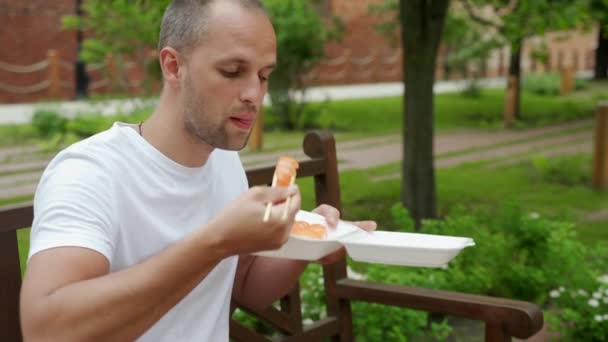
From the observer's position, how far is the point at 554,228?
4145mm

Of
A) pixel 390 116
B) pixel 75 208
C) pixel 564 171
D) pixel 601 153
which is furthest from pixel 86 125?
pixel 75 208

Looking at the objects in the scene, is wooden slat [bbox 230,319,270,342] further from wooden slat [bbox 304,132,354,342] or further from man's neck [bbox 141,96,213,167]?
man's neck [bbox 141,96,213,167]

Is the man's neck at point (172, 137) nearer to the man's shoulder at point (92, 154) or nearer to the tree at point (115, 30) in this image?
the man's shoulder at point (92, 154)

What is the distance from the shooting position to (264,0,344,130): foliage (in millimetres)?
12750

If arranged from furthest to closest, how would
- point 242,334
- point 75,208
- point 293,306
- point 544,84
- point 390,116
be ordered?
point 544,84 → point 390,116 → point 293,306 → point 242,334 → point 75,208

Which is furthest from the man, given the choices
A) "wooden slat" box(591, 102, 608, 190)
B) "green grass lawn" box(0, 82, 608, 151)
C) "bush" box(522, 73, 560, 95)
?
"bush" box(522, 73, 560, 95)

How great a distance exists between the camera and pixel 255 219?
126 cm

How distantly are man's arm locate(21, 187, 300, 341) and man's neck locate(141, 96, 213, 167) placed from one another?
0.36 metres

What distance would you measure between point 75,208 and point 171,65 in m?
0.36

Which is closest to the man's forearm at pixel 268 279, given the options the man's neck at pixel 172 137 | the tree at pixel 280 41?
the man's neck at pixel 172 137

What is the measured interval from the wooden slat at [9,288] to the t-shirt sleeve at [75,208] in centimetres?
41

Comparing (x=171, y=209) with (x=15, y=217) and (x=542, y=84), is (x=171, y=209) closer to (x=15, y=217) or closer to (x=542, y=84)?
(x=15, y=217)

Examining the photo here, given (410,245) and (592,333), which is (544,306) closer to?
(592,333)

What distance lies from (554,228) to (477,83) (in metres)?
17.6
